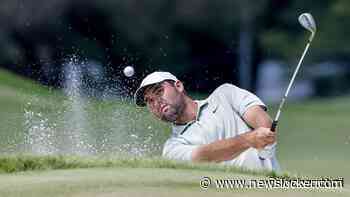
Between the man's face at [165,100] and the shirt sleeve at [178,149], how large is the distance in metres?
0.15

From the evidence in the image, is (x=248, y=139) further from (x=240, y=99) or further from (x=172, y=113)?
(x=172, y=113)

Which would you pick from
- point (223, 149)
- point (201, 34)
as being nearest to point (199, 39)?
point (201, 34)

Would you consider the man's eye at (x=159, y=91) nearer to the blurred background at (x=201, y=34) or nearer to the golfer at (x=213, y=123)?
the golfer at (x=213, y=123)

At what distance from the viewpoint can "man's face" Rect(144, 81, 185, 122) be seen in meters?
7.41

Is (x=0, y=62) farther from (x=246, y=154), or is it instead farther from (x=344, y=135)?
(x=246, y=154)

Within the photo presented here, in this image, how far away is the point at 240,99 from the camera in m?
7.38

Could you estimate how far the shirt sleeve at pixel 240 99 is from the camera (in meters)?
7.32

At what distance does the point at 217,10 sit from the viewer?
1618 inches

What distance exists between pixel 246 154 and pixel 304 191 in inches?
25.0

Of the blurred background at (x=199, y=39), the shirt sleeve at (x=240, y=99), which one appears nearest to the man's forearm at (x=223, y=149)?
the shirt sleeve at (x=240, y=99)

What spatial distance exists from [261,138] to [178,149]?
0.55m

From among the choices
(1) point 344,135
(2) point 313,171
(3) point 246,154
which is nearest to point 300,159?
(2) point 313,171

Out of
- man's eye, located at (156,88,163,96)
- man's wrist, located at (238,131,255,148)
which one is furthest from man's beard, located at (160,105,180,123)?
man's wrist, located at (238,131,255,148)

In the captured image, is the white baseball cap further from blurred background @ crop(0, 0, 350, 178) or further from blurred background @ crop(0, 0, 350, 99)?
blurred background @ crop(0, 0, 350, 99)
